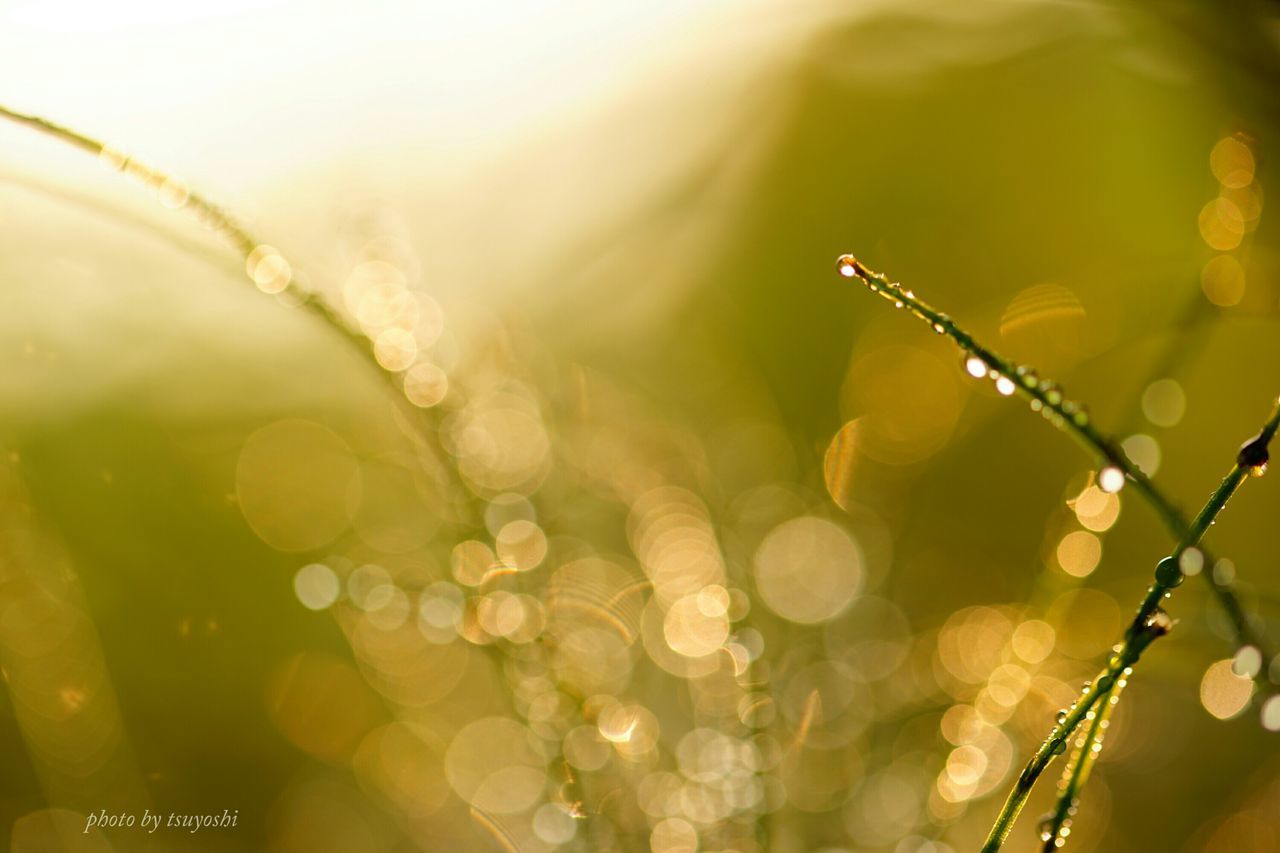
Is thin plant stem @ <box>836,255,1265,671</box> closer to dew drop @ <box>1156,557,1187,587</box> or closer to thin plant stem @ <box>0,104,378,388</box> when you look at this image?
dew drop @ <box>1156,557,1187,587</box>

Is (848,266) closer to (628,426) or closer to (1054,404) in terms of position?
(1054,404)

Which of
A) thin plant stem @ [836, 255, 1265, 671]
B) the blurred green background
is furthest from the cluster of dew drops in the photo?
the blurred green background

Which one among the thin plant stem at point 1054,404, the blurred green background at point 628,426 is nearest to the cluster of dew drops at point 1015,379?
the thin plant stem at point 1054,404

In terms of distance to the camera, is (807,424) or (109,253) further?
(807,424)

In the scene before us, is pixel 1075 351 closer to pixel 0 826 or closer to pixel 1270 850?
pixel 1270 850

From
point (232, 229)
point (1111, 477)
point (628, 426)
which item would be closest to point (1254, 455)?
point (1111, 477)

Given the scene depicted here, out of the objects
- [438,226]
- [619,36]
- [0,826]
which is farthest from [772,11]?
[0,826]
